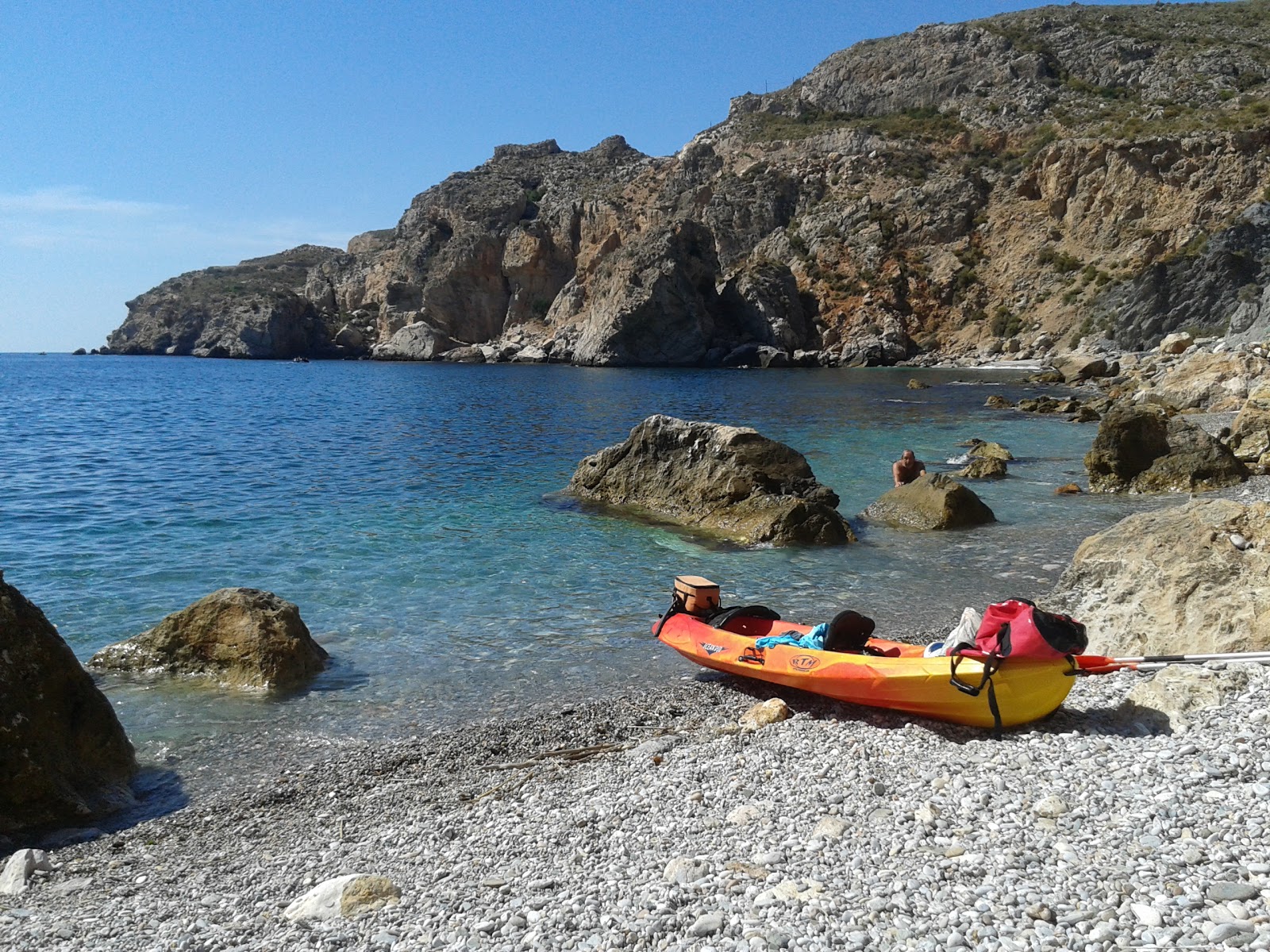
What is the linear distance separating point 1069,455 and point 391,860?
74.7 feet

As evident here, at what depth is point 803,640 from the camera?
7.78m

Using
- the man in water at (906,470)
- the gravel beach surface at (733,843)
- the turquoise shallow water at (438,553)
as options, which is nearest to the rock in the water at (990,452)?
the turquoise shallow water at (438,553)

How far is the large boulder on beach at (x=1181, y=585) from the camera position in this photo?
6.63 meters

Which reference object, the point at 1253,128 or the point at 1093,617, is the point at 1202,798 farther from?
the point at 1253,128

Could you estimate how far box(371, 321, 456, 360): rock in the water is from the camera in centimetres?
10481

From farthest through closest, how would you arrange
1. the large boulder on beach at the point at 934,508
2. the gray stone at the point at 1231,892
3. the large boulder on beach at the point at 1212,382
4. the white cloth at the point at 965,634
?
the large boulder on beach at the point at 1212,382, the large boulder on beach at the point at 934,508, the white cloth at the point at 965,634, the gray stone at the point at 1231,892

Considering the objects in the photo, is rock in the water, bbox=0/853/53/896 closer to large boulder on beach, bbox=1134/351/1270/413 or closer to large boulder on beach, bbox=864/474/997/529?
large boulder on beach, bbox=864/474/997/529

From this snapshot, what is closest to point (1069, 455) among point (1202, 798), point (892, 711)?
point (892, 711)

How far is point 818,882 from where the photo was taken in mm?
4152

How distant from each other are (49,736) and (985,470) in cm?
1869

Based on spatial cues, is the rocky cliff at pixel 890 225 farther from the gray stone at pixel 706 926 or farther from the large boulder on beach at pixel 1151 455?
the gray stone at pixel 706 926

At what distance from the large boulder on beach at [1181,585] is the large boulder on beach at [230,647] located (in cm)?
755

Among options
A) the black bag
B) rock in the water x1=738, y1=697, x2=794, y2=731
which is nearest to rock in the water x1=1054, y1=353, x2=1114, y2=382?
the black bag

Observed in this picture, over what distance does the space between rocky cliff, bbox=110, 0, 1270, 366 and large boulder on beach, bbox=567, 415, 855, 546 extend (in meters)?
33.2
